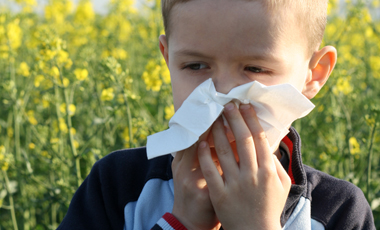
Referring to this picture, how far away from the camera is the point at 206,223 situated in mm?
1098

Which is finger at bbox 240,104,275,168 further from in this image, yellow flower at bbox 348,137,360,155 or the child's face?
yellow flower at bbox 348,137,360,155

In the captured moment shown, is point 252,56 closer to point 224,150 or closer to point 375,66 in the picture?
point 224,150

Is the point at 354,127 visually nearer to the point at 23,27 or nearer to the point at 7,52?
the point at 7,52

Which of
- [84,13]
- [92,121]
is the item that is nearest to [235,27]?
[92,121]

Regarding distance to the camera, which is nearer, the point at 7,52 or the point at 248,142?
the point at 248,142

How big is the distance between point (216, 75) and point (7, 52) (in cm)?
230

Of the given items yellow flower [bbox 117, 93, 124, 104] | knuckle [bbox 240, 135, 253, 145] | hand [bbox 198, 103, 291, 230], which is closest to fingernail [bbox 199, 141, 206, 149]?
hand [bbox 198, 103, 291, 230]

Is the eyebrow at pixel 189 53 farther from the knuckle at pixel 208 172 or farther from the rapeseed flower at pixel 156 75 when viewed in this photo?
the rapeseed flower at pixel 156 75

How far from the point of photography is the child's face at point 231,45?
1000 millimetres

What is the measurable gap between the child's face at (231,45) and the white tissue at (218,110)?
0.04 meters

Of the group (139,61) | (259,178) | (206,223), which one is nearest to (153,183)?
(206,223)

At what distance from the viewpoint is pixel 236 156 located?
113 centimetres

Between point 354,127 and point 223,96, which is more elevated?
point 223,96

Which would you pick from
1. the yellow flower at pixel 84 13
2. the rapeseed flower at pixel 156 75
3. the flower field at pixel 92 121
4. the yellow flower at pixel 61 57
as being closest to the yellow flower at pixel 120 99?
the flower field at pixel 92 121
